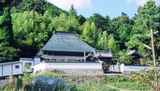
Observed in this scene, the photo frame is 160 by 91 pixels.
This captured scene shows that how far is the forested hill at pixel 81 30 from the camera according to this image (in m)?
34.3

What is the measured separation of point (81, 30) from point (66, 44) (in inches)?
286

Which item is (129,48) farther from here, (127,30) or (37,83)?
(37,83)

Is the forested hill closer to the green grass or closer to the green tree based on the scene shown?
the green tree

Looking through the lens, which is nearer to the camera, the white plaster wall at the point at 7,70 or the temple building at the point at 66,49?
the white plaster wall at the point at 7,70

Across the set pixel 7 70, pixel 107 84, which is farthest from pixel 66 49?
pixel 7 70

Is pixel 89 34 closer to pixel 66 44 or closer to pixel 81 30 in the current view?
pixel 81 30

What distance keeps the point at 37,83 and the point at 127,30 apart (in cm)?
2997

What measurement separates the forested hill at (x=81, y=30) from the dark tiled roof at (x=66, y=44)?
60.3 inches

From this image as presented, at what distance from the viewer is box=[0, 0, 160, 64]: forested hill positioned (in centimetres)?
3431

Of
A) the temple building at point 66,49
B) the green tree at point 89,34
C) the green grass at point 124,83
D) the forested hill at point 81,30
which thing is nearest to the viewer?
the green grass at point 124,83

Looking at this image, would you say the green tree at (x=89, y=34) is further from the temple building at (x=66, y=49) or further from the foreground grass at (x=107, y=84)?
the foreground grass at (x=107, y=84)

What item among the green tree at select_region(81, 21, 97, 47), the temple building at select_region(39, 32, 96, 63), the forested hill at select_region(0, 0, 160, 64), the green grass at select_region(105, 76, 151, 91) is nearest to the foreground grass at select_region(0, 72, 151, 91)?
the green grass at select_region(105, 76, 151, 91)

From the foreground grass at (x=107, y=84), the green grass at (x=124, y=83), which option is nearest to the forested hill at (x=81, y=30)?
the green grass at (x=124, y=83)

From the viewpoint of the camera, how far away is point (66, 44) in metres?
38.3
